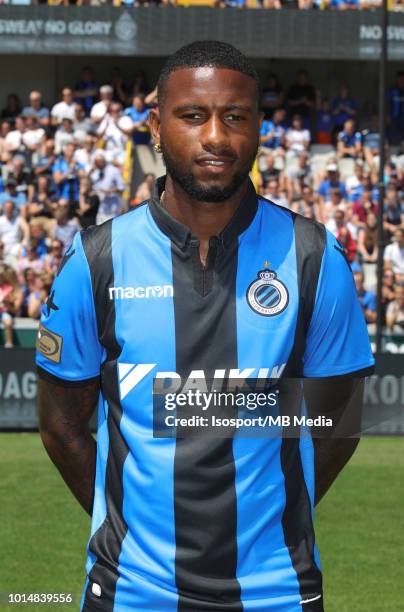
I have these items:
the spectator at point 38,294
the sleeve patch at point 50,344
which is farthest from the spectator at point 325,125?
the sleeve patch at point 50,344

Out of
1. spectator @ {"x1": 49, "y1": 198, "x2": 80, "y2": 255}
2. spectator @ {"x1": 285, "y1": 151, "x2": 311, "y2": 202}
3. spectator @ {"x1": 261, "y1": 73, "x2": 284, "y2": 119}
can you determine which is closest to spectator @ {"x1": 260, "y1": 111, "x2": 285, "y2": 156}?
spectator @ {"x1": 285, "y1": 151, "x2": 311, "y2": 202}

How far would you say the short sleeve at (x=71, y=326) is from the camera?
9.82 feet

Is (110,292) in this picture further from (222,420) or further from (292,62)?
A: (292,62)

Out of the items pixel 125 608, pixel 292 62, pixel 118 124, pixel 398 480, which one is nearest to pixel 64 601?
pixel 398 480

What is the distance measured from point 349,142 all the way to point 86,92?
5.63m

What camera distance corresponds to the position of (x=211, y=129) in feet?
9.23

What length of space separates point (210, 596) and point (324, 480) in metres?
0.56

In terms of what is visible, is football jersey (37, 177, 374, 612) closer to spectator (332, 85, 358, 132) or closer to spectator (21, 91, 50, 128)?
spectator (21, 91, 50, 128)

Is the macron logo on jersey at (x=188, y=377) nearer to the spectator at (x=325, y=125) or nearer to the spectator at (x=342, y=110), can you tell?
the spectator at (x=325, y=125)

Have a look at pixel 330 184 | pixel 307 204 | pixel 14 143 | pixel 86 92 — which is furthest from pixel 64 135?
pixel 307 204

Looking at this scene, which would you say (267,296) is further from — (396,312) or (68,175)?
(68,175)

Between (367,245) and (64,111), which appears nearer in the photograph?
(367,245)

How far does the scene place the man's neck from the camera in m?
3.00

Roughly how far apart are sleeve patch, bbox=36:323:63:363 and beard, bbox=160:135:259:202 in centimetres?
49
